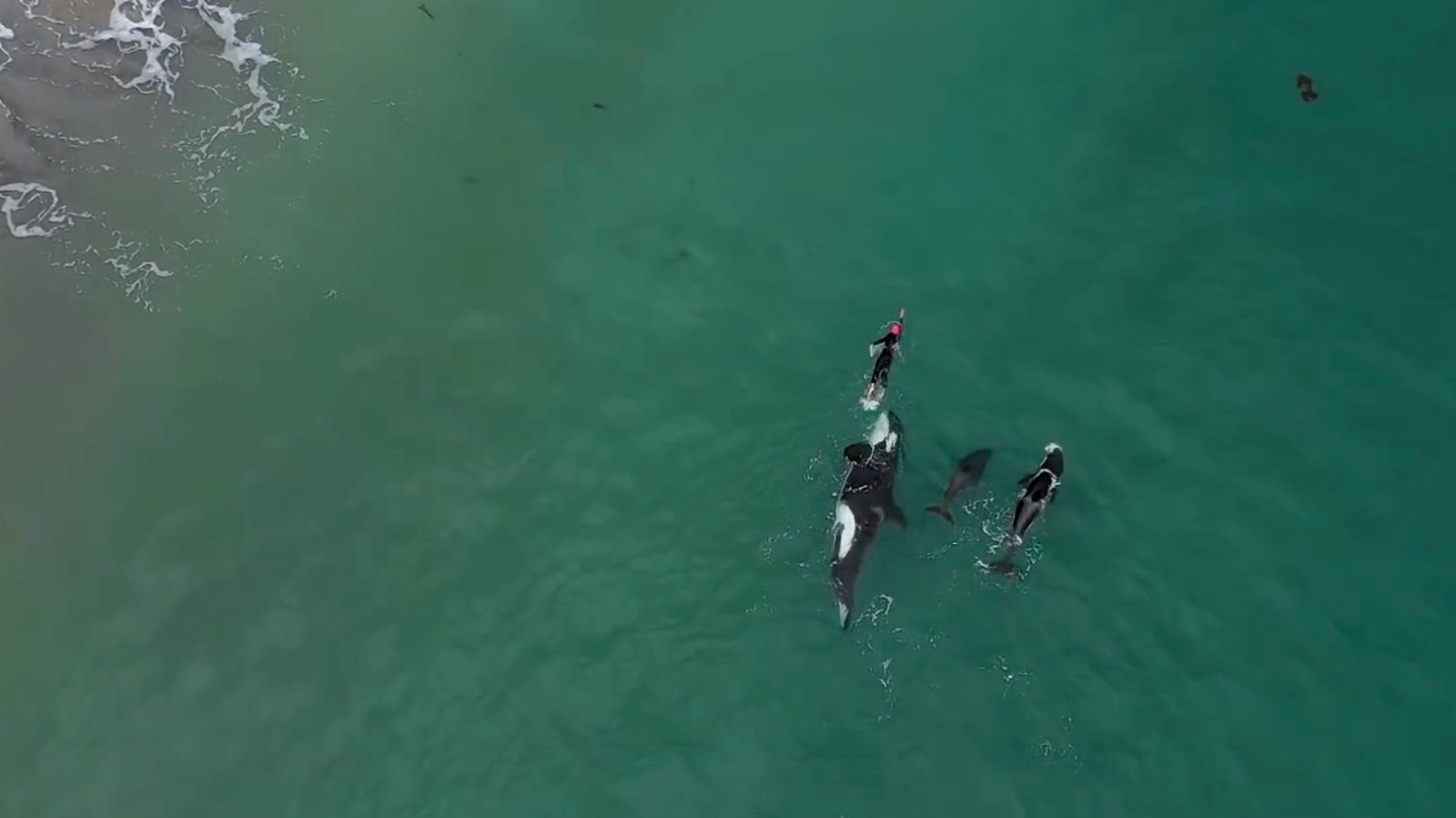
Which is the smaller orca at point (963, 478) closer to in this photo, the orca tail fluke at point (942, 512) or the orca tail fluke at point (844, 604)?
the orca tail fluke at point (942, 512)

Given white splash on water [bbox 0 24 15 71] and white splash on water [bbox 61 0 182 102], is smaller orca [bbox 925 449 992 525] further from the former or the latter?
white splash on water [bbox 0 24 15 71]

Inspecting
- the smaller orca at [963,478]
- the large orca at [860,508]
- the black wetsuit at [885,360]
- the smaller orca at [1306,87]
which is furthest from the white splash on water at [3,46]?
the smaller orca at [1306,87]

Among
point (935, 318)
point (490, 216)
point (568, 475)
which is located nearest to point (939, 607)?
point (935, 318)

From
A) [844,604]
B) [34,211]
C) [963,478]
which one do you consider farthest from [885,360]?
[34,211]

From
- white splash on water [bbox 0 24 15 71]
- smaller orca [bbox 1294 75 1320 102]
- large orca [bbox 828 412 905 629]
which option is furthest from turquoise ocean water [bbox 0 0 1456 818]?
white splash on water [bbox 0 24 15 71]

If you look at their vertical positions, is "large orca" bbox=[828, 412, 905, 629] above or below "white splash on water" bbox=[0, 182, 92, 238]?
above

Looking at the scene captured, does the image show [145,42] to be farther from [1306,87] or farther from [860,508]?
[1306,87]
